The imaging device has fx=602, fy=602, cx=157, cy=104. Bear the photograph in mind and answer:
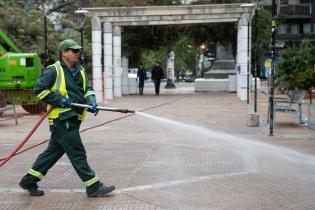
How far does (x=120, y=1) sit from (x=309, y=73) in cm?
1909

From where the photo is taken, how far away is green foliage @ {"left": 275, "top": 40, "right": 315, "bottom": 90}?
1540 cm

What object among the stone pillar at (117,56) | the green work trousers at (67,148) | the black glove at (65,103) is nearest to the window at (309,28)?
the stone pillar at (117,56)

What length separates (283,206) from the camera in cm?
680

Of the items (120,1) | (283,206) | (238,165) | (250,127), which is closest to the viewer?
(283,206)

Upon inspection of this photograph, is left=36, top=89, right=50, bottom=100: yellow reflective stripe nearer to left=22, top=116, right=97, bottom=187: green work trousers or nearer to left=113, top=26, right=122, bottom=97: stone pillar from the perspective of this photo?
left=22, top=116, right=97, bottom=187: green work trousers

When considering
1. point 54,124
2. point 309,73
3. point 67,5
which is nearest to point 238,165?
point 54,124

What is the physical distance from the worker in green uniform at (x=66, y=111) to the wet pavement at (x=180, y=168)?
0.30m

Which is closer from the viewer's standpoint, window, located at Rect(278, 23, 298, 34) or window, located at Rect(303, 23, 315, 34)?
window, located at Rect(303, 23, 315, 34)

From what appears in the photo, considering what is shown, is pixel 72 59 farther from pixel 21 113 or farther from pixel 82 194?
pixel 21 113

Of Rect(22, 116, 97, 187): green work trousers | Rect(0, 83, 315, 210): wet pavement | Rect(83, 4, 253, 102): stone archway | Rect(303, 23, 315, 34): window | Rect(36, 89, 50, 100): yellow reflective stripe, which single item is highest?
Rect(303, 23, 315, 34): window

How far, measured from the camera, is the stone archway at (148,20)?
88.7ft

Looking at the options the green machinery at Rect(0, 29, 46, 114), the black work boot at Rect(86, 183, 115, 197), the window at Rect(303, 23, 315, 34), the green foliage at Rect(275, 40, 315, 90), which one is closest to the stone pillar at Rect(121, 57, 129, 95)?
the green machinery at Rect(0, 29, 46, 114)

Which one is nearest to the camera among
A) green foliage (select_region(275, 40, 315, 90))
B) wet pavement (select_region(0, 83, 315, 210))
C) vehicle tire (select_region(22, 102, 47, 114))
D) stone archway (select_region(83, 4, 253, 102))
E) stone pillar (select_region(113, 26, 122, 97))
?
wet pavement (select_region(0, 83, 315, 210))

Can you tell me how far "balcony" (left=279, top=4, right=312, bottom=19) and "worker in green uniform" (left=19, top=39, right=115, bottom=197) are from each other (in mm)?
67105
